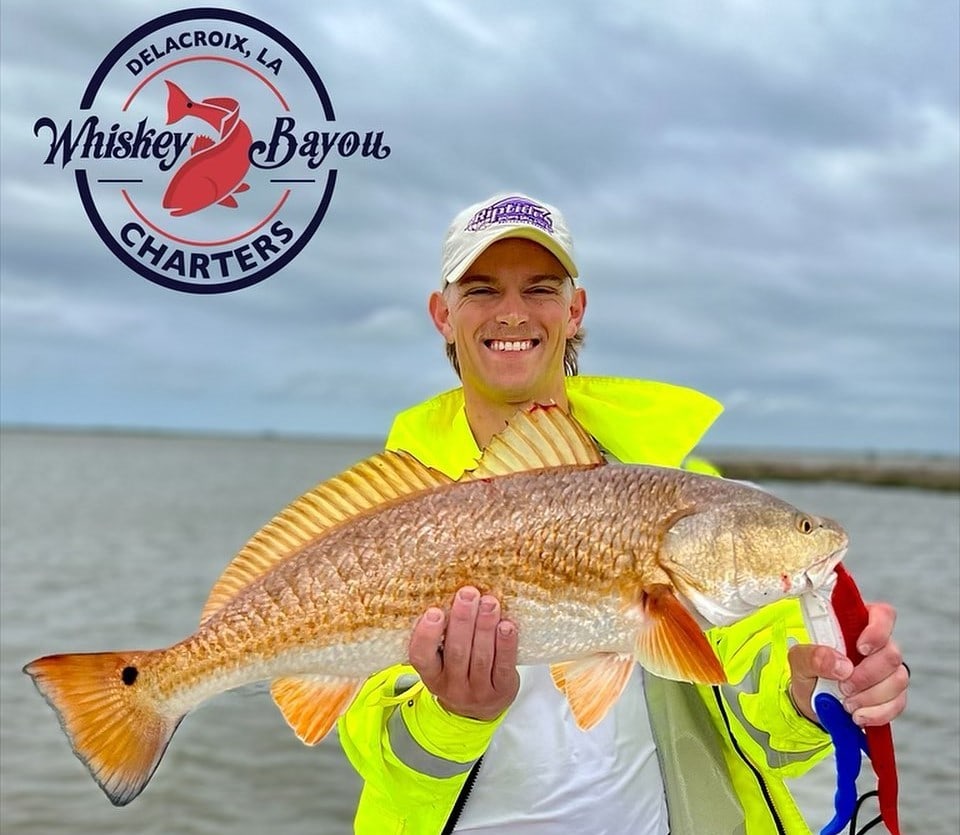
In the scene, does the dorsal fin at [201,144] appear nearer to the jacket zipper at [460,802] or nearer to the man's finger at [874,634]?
the jacket zipper at [460,802]

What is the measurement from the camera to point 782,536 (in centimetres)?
284

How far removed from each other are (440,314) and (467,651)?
6.26 ft

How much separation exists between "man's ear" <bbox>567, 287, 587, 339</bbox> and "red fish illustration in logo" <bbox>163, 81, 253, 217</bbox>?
4.49 m

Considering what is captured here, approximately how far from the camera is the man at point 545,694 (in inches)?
112

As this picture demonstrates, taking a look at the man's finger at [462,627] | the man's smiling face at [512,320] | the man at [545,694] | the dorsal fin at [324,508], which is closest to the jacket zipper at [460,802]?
the man at [545,694]

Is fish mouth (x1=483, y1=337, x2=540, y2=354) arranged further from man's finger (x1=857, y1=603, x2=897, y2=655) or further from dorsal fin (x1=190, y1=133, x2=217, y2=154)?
dorsal fin (x1=190, y1=133, x2=217, y2=154)

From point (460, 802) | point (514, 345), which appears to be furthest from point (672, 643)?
point (514, 345)

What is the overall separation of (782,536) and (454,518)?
3.27 feet

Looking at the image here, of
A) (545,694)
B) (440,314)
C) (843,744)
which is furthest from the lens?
(440,314)

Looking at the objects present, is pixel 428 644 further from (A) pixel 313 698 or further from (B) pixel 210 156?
(B) pixel 210 156

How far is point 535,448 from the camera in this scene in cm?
297

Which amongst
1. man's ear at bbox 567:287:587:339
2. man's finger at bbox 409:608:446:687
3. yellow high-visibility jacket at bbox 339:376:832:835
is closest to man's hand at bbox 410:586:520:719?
man's finger at bbox 409:608:446:687

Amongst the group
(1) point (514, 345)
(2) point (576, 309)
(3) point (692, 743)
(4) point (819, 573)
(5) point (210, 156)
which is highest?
(5) point (210, 156)

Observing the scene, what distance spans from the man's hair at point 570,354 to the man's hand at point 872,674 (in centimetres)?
197
